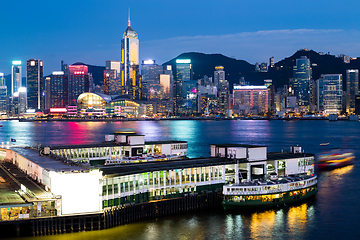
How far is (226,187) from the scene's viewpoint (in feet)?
120

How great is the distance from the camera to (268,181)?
39.3 metres

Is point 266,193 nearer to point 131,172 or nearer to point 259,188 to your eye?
point 259,188

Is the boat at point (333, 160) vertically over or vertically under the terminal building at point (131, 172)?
under

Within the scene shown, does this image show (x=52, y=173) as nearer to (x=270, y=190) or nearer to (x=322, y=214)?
(x=270, y=190)

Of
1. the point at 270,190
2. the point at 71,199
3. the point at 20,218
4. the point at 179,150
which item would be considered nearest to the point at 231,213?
the point at 270,190

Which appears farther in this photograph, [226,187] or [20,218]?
[226,187]

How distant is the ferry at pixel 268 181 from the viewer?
37.0 metres

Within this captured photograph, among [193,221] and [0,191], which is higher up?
[0,191]

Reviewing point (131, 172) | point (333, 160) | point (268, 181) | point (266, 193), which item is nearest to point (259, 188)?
point (266, 193)

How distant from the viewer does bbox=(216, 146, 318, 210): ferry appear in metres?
37.0

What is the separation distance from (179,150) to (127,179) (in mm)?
25760

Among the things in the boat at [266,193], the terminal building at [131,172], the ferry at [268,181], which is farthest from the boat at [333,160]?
the boat at [266,193]

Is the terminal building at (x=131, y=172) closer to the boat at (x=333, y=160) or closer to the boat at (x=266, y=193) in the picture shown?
the boat at (x=266, y=193)

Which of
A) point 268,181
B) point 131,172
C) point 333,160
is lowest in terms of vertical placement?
point 333,160
